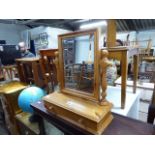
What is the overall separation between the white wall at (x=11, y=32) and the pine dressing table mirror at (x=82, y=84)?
4103mm

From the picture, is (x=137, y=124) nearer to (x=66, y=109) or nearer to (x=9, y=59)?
(x=66, y=109)

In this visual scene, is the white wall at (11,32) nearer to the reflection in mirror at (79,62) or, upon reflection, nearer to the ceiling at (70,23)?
the ceiling at (70,23)

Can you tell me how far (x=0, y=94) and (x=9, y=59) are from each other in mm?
502

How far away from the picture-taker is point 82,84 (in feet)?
2.82

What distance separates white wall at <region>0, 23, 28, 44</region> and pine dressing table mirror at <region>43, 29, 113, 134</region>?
4103 mm

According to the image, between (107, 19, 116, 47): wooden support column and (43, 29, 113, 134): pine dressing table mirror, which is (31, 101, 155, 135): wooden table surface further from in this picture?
(107, 19, 116, 47): wooden support column

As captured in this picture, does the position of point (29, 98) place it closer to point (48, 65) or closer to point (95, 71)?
point (48, 65)

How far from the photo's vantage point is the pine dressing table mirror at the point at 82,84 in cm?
69

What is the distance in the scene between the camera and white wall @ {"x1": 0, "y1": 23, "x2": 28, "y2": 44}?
13.6ft

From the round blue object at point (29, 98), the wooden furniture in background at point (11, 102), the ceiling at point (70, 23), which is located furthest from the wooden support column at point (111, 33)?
the ceiling at point (70, 23)

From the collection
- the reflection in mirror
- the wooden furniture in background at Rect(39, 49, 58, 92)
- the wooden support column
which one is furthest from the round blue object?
the wooden support column

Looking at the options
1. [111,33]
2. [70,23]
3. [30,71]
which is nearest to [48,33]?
[70,23]
